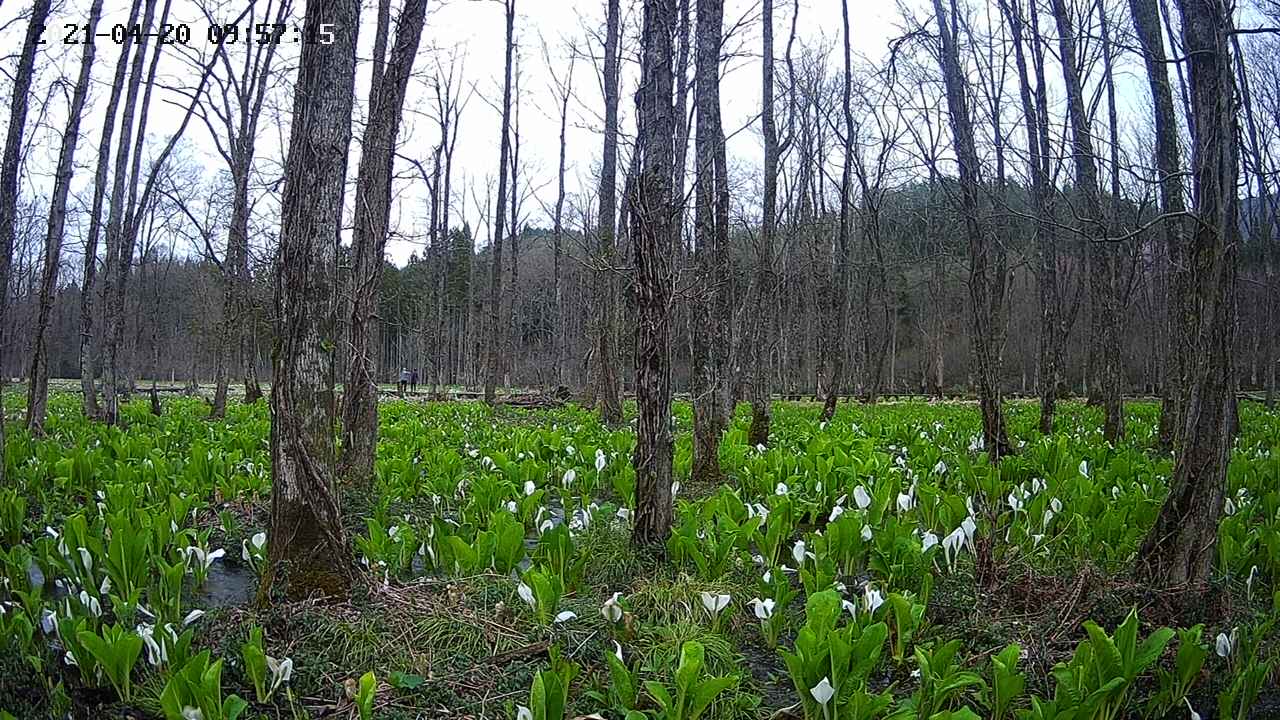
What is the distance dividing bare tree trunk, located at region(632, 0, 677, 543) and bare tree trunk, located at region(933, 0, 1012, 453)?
4706mm

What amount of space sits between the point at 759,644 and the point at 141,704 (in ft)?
8.09

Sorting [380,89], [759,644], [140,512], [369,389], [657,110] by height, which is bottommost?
[759,644]

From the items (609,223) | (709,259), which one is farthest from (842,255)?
(709,259)

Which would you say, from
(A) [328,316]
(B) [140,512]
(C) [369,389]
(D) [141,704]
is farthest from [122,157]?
(D) [141,704]

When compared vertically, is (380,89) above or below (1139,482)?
above

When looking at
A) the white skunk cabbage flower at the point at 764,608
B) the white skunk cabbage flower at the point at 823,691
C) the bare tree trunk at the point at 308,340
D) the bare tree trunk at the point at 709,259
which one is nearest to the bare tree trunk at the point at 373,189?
the bare tree trunk at the point at 709,259

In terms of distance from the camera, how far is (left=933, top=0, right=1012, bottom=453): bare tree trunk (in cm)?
866

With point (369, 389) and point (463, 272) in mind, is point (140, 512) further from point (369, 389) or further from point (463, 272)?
point (463, 272)

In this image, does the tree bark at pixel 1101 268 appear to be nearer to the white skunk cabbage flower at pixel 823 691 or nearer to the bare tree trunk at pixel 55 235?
the white skunk cabbage flower at pixel 823 691

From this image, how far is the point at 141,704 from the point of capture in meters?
2.88

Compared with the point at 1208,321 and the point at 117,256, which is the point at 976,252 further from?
the point at 117,256

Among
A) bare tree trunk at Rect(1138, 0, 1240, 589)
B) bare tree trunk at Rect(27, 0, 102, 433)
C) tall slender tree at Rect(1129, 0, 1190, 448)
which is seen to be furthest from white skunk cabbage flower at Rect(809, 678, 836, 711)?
bare tree trunk at Rect(27, 0, 102, 433)

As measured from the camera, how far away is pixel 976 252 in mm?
9023

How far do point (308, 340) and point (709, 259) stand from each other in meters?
5.35
